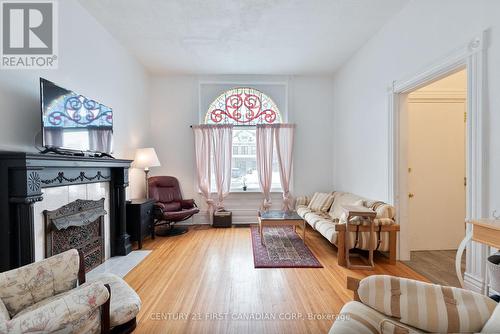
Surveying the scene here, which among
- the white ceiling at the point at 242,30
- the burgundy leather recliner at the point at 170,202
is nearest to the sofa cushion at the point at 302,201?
the burgundy leather recliner at the point at 170,202

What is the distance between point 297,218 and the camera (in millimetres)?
3691

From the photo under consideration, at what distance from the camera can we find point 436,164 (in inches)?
133

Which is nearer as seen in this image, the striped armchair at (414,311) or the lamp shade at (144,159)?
the striped armchair at (414,311)

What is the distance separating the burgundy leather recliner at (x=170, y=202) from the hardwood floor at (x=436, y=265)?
349 cm

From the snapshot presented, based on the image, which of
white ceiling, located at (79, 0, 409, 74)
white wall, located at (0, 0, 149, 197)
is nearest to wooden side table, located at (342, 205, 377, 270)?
white ceiling, located at (79, 0, 409, 74)

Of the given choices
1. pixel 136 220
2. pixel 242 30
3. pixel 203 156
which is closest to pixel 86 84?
pixel 136 220

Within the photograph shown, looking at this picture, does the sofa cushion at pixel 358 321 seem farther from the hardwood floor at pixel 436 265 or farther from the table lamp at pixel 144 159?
the table lamp at pixel 144 159

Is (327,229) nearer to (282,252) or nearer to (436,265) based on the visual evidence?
(282,252)

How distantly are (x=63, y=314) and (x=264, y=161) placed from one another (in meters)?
4.19

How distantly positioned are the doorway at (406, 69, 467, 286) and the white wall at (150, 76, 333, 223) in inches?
79.4

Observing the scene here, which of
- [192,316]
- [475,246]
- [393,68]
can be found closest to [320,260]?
[475,246]

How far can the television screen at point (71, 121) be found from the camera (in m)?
2.16

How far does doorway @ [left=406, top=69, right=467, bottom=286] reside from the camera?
3.34 meters

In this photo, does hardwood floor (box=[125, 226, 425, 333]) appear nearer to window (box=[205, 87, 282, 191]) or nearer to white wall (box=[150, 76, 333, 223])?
white wall (box=[150, 76, 333, 223])
